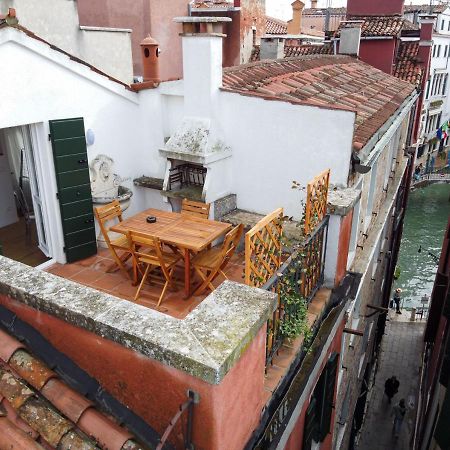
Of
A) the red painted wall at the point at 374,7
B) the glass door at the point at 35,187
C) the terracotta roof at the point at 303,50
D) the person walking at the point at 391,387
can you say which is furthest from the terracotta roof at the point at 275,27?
the glass door at the point at 35,187

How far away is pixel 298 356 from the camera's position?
4.26 m

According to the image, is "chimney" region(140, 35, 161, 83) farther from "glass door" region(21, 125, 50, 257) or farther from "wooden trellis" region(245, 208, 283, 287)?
"wooden trellis" region(245, 208, 283, 287)

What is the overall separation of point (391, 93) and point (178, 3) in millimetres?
11001

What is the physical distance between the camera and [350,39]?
14828 millimetres

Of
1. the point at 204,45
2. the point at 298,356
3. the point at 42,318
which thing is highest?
the point at 204,45

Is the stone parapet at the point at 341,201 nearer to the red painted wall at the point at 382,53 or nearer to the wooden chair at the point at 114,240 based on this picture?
the wooden chair at the point at 114,240

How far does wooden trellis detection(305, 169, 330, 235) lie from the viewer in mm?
4551

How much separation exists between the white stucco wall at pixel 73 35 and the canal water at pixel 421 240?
16.6 meters

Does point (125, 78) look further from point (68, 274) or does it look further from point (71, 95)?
point (68, 274)

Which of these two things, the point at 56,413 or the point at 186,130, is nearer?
the point at 56,413

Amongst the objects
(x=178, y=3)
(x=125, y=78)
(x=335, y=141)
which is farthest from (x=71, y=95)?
(x=178, y=3)

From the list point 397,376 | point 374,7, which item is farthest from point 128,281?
point 374,7

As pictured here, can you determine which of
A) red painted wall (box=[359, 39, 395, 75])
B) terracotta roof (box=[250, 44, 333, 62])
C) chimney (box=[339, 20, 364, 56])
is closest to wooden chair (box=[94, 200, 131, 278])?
chimney (box=[339, 20, 364, 56])

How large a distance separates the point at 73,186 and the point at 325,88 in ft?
15.4
